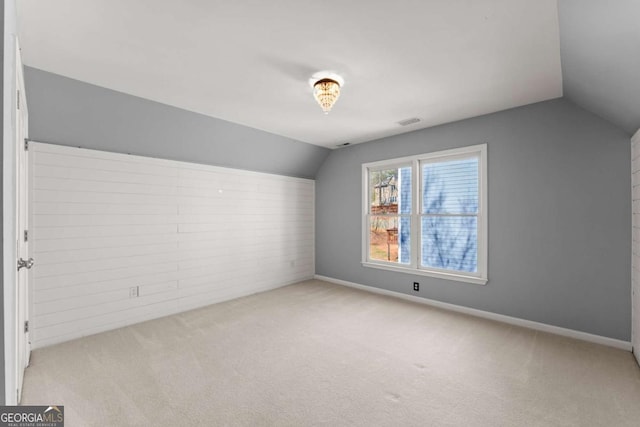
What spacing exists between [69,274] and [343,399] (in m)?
3.03

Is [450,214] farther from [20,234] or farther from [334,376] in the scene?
[20,234]

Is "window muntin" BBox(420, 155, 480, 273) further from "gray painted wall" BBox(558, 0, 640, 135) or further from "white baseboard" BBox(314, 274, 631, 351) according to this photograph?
"gray painted wall" BBox(558, 0, 640, 135)

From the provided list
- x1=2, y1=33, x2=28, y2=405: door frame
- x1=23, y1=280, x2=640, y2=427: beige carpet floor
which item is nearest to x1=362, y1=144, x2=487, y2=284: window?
x1=23, y1=280, x2=640, y2=427: beige carpet floor

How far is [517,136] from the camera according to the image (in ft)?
11.1

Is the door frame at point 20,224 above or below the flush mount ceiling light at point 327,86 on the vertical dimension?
below

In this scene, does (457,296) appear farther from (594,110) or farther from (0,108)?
(0,108)

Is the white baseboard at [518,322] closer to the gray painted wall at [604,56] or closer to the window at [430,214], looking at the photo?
the window at [430,214]

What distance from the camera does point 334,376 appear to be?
2.35m

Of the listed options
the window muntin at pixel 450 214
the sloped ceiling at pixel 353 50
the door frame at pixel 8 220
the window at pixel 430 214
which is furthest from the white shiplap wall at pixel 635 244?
the door frame at pixel 8 220

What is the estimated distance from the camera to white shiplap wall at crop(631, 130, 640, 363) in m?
2.52

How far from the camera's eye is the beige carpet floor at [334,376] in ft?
6.21

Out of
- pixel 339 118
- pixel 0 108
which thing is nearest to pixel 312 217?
pixel 339 118

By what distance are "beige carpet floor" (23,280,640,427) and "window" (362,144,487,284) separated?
0.88 metres

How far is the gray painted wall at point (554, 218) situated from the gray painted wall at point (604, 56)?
1.12 ft
